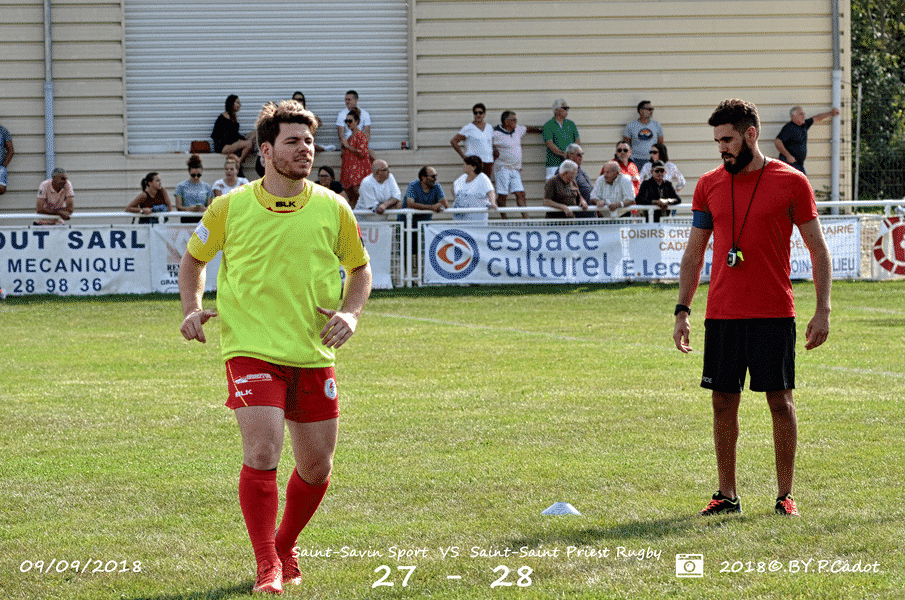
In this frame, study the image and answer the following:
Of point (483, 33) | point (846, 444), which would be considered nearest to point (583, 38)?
point (483, 33)

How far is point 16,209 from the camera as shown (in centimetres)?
2177

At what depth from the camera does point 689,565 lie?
16.0ft

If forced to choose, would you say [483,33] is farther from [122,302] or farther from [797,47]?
[122,302]

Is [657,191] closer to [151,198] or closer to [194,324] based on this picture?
[151,198]

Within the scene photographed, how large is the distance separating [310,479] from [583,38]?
18.4 meters

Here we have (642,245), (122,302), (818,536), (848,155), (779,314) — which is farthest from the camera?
(848,155)

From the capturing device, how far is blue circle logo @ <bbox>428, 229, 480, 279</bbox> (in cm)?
1870

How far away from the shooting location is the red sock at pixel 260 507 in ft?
15.4

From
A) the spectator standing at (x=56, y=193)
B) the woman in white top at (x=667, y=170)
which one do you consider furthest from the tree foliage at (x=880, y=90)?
the spectator standing at (x=56, y=193)

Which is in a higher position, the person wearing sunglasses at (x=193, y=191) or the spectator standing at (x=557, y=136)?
the spectator standing at (x=557, y=136)

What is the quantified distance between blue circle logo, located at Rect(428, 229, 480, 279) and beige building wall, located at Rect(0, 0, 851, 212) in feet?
11.9

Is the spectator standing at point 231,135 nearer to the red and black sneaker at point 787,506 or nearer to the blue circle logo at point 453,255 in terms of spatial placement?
the blue circle logo at point 453,255

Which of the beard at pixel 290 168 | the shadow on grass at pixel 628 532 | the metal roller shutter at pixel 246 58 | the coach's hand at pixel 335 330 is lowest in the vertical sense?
the shadow on grass at pixel 628 532

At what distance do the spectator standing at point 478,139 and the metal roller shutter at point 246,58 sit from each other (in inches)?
81.5
